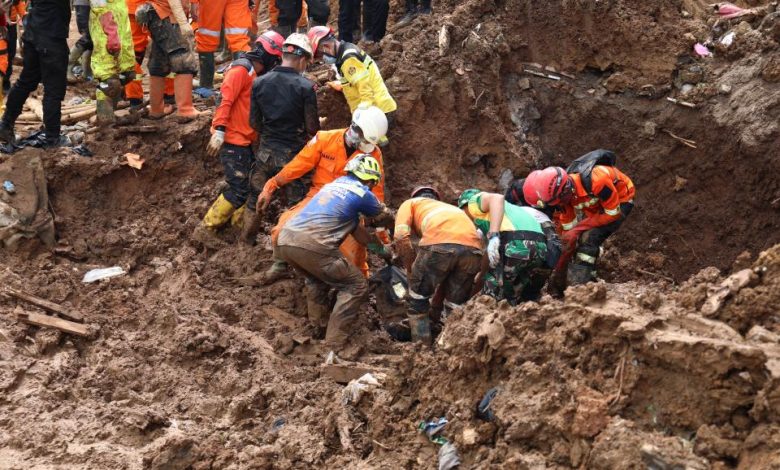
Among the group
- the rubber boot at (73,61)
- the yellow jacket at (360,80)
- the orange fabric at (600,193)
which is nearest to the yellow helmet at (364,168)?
the yellow jacket at (360,80)

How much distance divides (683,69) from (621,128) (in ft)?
3.16

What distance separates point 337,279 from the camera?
7355 mm

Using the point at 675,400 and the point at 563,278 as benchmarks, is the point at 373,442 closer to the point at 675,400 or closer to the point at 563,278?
the point at 675,400

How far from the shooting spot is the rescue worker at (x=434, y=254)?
711cm

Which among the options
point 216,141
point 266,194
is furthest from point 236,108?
point 266,194

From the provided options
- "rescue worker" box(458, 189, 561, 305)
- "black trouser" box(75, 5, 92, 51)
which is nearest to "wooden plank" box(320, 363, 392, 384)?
"rescue worker" box(458, 189, 561, 305)

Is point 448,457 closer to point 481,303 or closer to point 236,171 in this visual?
point 481,303

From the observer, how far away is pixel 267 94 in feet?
26.1

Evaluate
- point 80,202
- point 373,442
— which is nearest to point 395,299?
point 373,442

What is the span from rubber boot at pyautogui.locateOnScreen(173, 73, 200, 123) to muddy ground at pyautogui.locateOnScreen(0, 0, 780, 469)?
0.49 feet

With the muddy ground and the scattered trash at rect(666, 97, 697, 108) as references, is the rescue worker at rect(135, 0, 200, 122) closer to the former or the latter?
the muddy ground

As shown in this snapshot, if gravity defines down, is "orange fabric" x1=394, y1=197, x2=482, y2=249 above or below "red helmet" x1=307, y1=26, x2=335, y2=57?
below

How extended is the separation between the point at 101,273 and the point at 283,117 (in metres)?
2.26

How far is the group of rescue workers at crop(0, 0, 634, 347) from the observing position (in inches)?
287
